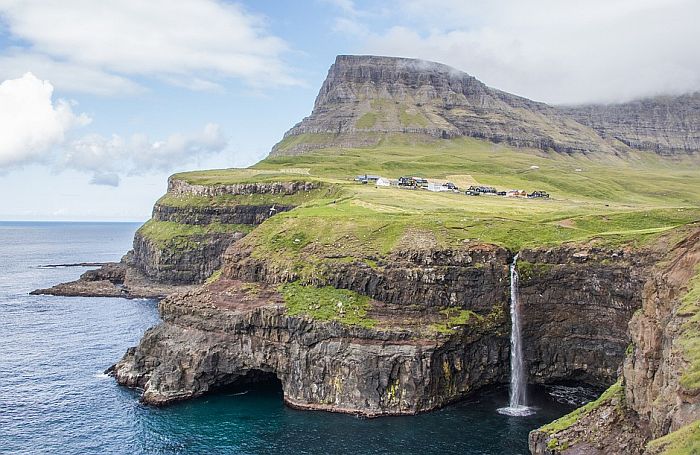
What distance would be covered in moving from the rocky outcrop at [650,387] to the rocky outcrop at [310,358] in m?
26.6

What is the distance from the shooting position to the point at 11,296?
17425 cm

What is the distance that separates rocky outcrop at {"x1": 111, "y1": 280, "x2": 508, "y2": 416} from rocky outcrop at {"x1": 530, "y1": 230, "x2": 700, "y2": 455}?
26559mm

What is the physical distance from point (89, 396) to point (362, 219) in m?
49.6

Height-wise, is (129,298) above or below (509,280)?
below

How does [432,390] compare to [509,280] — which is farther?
[509,280]

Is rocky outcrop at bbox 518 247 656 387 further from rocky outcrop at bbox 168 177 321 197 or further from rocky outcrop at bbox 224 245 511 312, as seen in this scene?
rocky outcrop at bbox 168 177 321 197

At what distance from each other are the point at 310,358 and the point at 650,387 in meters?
46.9

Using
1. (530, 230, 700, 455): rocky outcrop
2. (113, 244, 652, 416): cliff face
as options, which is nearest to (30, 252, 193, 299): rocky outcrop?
(113, 244, 652, 416): cliff face

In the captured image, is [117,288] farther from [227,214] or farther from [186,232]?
[227,214]

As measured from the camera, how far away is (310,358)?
272ft

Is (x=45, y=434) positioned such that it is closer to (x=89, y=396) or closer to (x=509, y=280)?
(x=89, y=396)

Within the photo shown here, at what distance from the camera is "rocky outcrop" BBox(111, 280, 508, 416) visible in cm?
7975

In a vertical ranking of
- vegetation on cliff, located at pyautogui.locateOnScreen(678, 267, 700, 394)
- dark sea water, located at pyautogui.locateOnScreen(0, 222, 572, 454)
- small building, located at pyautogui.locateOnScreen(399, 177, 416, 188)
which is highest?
small building, located at pyautogui.locateOnScreen(399, 177, 416, 188)

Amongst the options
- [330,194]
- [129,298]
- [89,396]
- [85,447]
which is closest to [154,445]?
[85,447]
